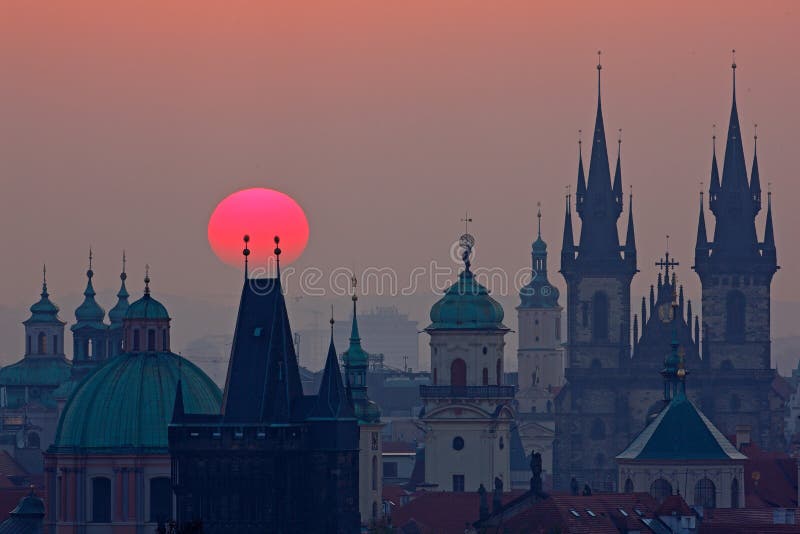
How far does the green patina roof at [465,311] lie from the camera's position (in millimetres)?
174750

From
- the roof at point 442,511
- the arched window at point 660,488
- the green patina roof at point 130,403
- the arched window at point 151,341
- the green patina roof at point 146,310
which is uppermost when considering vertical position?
the green patina roof at point 146,310

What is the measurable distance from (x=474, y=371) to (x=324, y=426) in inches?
1806

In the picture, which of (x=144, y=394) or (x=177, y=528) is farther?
(x=144, y=394)

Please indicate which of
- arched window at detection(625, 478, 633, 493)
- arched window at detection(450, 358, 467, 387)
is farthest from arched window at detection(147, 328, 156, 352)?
arched window at detection(625, 478, 633, 493)

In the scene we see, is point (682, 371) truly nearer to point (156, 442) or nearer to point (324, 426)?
point (156, 442)

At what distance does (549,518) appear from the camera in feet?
464

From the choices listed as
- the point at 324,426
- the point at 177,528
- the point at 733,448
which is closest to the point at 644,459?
the point at 733,448

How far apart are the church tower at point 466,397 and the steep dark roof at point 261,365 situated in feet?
144

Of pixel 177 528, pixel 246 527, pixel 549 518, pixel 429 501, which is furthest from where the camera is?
pixel 429 501

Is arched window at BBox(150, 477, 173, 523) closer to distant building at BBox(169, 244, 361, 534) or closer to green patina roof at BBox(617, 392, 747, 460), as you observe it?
distant building at BBox(169, 244, 361, 534)

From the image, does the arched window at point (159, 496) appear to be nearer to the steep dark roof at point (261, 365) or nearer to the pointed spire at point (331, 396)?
the pointed spire at point (331, 396)

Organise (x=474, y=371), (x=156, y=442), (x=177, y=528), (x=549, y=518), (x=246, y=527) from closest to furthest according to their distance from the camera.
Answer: (x=177, y=528) → (x=246, y=527) → (x=549, y=518) → (x=156, y=442) → (x=474, y=371)

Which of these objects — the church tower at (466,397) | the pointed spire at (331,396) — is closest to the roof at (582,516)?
the pointed spire at (331,396)

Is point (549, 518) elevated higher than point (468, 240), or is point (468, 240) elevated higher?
point (468, 240)
